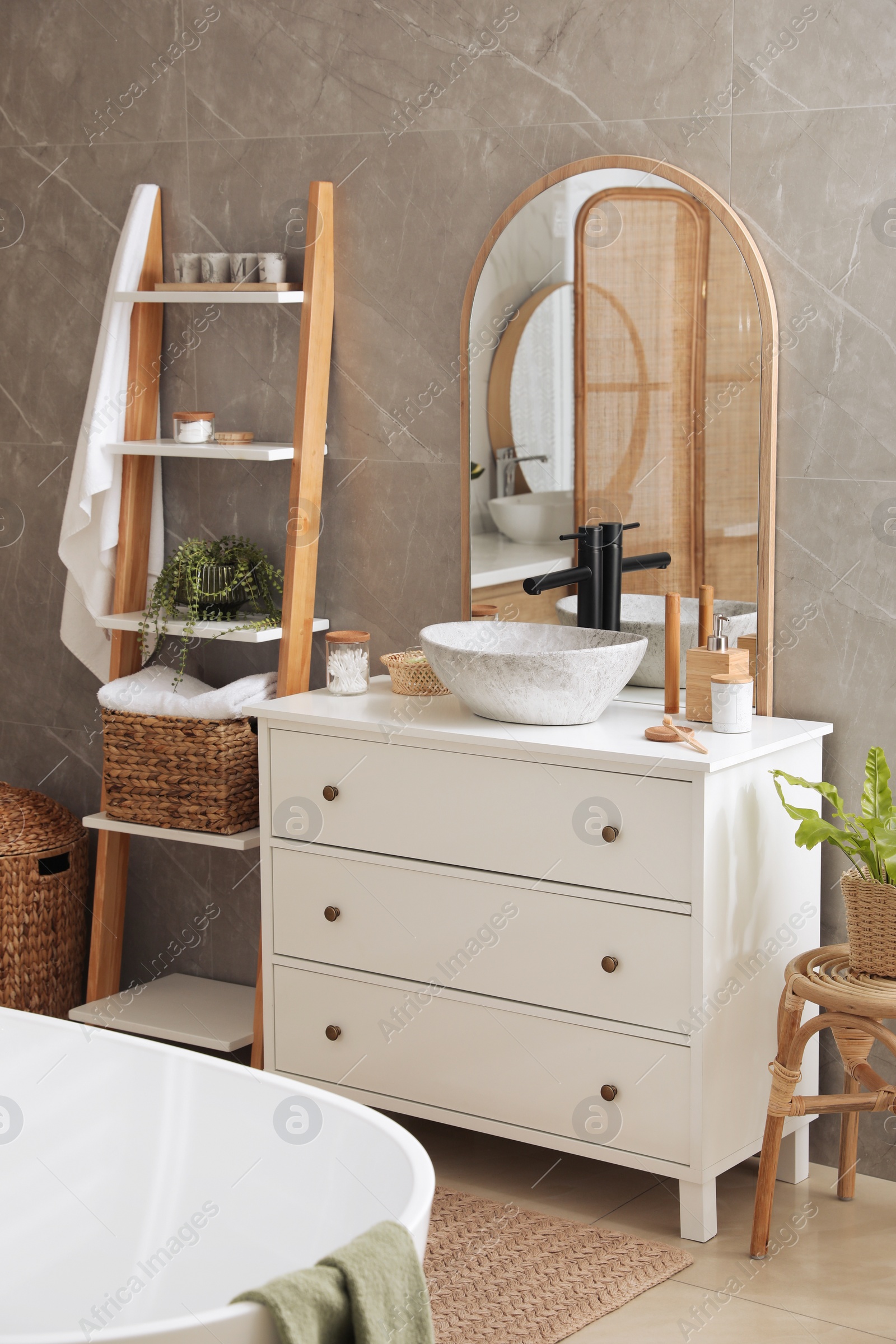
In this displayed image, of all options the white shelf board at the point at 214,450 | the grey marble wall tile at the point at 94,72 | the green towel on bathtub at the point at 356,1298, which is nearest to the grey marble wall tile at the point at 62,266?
the grey marble wall tile at the point at 94,72

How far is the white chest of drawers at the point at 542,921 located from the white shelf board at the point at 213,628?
0.31 metres

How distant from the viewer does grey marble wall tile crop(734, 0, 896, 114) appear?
2594 millimetres

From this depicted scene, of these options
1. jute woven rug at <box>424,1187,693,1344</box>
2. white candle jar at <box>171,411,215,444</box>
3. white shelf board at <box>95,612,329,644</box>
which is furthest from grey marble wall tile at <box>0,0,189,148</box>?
jute woven rug at <box>424,1187,693,1344</box>

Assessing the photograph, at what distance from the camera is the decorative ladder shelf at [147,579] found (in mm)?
3205

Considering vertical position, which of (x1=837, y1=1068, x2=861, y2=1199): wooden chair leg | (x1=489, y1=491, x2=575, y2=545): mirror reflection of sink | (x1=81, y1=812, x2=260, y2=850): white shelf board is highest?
(x1=489, y1=491, x2=575, y2=545): mirror reflection of sink

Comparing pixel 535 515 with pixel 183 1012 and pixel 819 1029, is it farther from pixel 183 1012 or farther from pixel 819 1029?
pixel 183 1012

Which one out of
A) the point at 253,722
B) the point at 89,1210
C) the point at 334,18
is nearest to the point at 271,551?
the point at 253,722

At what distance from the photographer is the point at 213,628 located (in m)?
3.30

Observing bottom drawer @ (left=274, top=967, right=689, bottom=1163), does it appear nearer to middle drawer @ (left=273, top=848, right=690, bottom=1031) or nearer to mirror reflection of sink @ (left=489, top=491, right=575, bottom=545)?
middle drawer @ (left=273, top=848, right=690, bottom=1031)

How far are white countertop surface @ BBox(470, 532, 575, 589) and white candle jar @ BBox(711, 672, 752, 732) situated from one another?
489 millimetres

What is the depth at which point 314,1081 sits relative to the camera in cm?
299

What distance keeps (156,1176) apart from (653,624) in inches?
54.3

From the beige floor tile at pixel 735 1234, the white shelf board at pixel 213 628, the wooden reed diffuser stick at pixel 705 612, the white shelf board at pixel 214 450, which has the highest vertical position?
the white shelf board at pixel 214 450

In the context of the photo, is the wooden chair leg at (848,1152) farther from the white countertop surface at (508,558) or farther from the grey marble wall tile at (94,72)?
the grey marble wall tile at (94,72)
